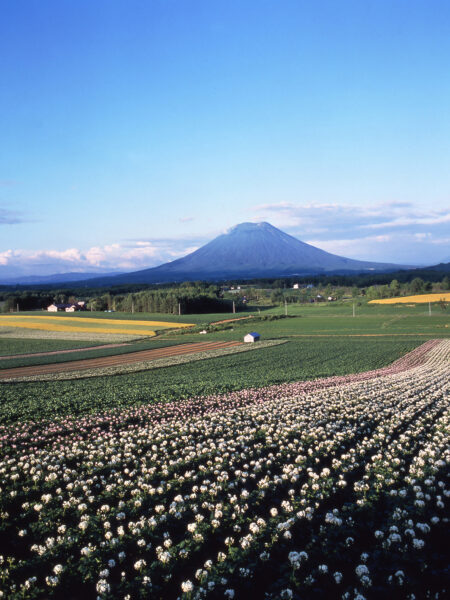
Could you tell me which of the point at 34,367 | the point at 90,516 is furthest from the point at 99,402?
the point at 34,367

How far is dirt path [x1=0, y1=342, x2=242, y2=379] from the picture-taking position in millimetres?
38228

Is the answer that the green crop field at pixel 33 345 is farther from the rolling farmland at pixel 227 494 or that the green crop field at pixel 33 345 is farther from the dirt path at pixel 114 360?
the rolling farmland at pixel 227 494

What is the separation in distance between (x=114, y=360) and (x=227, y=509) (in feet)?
127

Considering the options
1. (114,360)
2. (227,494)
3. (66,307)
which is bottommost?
(114,360)

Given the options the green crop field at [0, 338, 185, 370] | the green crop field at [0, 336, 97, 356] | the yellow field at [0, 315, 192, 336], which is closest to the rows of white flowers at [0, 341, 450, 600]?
the green crop field at [0, 338, 185, 370]

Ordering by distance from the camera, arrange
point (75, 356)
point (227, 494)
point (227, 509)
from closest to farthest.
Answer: point (227, 509) → point (227, 494) → point (75, 356)

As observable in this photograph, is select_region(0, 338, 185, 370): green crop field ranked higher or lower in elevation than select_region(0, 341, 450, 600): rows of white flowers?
lower

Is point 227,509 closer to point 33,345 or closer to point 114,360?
point 114,360

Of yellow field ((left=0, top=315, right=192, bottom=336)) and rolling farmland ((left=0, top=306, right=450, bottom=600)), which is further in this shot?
yellow field ((left=0, top=315, right=192, bottom=336))

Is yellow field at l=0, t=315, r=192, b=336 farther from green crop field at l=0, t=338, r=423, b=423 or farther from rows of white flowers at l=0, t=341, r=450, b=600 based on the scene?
rows of white flowers at l=0, t=341, r=450, b=600

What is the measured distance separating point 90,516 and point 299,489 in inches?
173

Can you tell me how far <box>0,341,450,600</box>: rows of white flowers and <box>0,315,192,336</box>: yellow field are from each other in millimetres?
60032

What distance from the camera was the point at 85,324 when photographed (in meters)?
85.2

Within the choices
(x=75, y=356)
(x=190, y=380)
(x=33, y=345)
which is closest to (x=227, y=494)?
(x=190, y=380)
